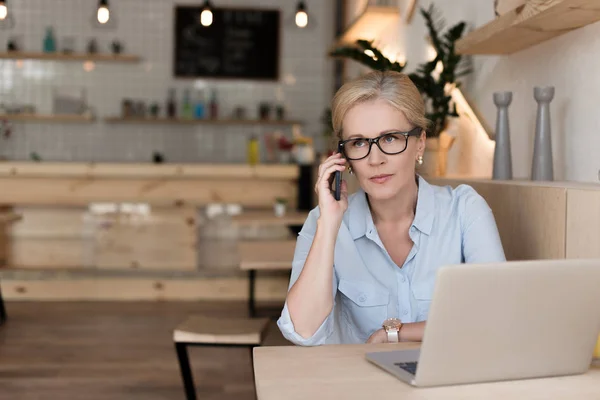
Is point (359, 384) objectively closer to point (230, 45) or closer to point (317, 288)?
point (317, 288)

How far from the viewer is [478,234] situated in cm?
189

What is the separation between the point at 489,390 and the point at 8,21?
23.2 feet

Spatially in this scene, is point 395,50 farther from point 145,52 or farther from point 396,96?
point 396,96

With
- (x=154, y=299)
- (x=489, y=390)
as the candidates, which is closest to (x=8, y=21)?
(x=154, y=299)

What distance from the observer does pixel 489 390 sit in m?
1.22

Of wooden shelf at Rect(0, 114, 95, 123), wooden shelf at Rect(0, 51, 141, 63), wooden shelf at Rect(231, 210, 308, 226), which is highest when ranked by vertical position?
wooden shelf at Rect(0, 51, 141, 63)

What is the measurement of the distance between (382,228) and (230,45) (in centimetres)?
644

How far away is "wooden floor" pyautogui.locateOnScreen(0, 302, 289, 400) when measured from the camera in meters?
3.71

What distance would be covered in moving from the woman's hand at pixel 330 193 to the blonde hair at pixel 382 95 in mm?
105

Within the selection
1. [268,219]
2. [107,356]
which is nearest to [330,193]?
[107,356]

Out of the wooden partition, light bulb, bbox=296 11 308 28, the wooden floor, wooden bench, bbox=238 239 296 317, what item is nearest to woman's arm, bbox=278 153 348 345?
the wooden partition

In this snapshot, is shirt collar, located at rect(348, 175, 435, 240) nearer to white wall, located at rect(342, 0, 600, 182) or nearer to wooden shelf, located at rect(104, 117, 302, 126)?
white wall, located at rect(342, 0, 600, 182)

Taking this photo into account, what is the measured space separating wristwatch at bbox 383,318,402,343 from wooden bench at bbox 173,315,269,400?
55.1 inches

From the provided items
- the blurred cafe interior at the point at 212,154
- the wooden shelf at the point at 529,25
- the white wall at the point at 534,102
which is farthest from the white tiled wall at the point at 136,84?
the wooden shelf at the point at 529,25
